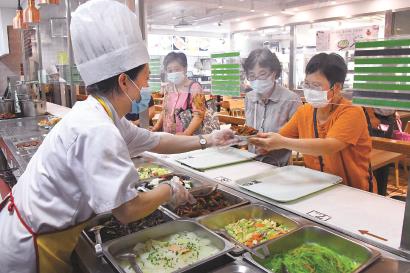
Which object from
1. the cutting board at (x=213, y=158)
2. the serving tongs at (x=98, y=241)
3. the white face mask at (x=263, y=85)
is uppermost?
the white face mask at (x=263, y=85)

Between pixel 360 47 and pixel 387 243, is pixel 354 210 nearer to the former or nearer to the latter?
pixel 387 243

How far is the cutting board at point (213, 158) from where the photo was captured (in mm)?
2285

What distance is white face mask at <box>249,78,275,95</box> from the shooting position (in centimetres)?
233

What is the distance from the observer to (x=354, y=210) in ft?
5.05

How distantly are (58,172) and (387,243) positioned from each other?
1230mm

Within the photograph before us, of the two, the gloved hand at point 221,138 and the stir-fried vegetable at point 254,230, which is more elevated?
the gloved hand at point 221,138

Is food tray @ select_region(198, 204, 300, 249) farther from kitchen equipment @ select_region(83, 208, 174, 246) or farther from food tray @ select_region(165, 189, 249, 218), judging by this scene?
kitchen equipment @ select_region(83, 208, 174, 246)

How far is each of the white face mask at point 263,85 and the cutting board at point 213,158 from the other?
496mm

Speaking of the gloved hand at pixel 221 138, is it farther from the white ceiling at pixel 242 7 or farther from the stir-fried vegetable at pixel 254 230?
the white ceiling at pixel 242 7

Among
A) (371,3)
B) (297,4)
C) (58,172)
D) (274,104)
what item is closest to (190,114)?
(274,104)

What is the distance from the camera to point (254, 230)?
1478 millimetres

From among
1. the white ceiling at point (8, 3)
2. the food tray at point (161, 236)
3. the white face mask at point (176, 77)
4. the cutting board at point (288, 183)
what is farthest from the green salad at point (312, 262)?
the white ceiling at point (8, 3)

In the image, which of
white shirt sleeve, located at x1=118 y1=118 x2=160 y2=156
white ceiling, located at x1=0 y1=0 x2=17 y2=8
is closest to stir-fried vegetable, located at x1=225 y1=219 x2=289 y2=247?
white shirt sleeve, located at x1=118 y1=118 x2=160 y2=156

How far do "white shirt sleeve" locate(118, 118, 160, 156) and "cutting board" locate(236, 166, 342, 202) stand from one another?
562 mm
